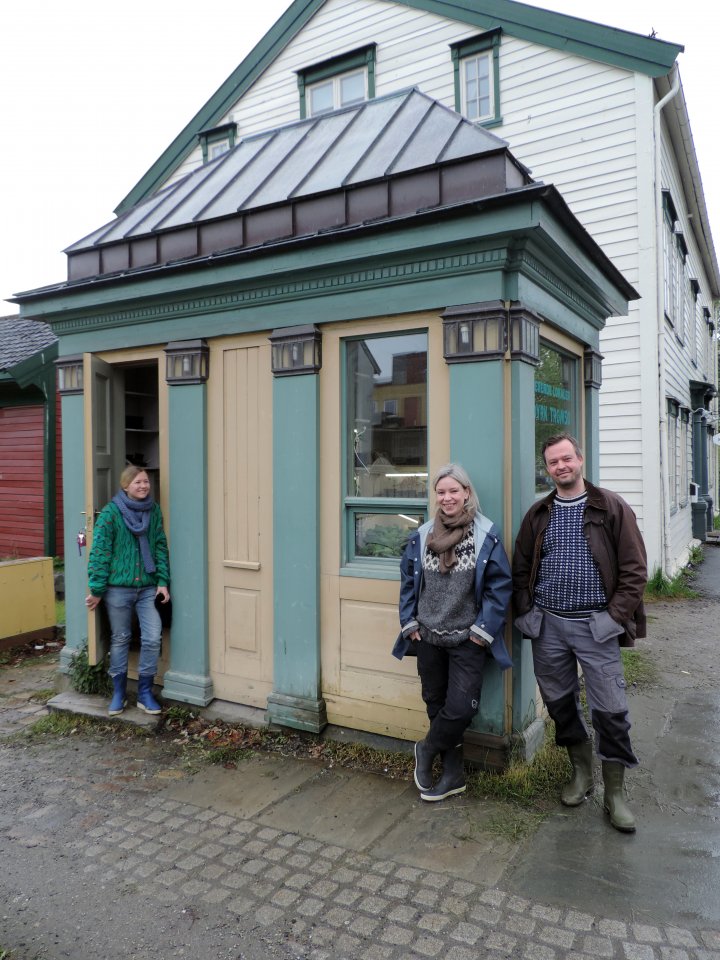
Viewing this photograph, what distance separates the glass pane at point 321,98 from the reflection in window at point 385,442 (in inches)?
368

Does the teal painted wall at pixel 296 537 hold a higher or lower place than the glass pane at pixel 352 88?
lower

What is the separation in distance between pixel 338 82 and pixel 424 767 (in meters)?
11.8

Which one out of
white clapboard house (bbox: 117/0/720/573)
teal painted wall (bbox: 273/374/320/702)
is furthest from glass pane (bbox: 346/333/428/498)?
white clapboard house (bbox: 117/0/720/573)

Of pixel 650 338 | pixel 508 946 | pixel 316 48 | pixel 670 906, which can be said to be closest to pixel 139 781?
pixel 508 946

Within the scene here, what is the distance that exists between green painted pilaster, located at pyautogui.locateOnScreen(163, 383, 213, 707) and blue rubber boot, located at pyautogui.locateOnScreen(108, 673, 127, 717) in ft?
1.02

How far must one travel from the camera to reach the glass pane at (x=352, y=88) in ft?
38.1

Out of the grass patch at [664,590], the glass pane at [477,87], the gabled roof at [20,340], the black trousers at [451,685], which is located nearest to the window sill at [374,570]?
the black trousers at [451,685]

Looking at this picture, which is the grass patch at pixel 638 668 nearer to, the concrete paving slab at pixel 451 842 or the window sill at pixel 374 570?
the window sill at pixel 374 570

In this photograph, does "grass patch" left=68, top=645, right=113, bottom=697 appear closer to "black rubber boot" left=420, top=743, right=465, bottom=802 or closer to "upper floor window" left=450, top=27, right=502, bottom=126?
"black rubber boot" left=420, top=743, right=465, bottom=802

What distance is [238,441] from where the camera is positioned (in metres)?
5.02

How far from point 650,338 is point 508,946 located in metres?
8.30

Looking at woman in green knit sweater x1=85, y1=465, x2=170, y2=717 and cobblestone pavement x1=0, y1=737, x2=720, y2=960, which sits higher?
woman in green knit sweater x1=85, y1=465, x2=170, y2=717

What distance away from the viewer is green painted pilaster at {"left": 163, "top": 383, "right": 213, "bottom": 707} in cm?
511

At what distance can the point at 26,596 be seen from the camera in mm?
7395
